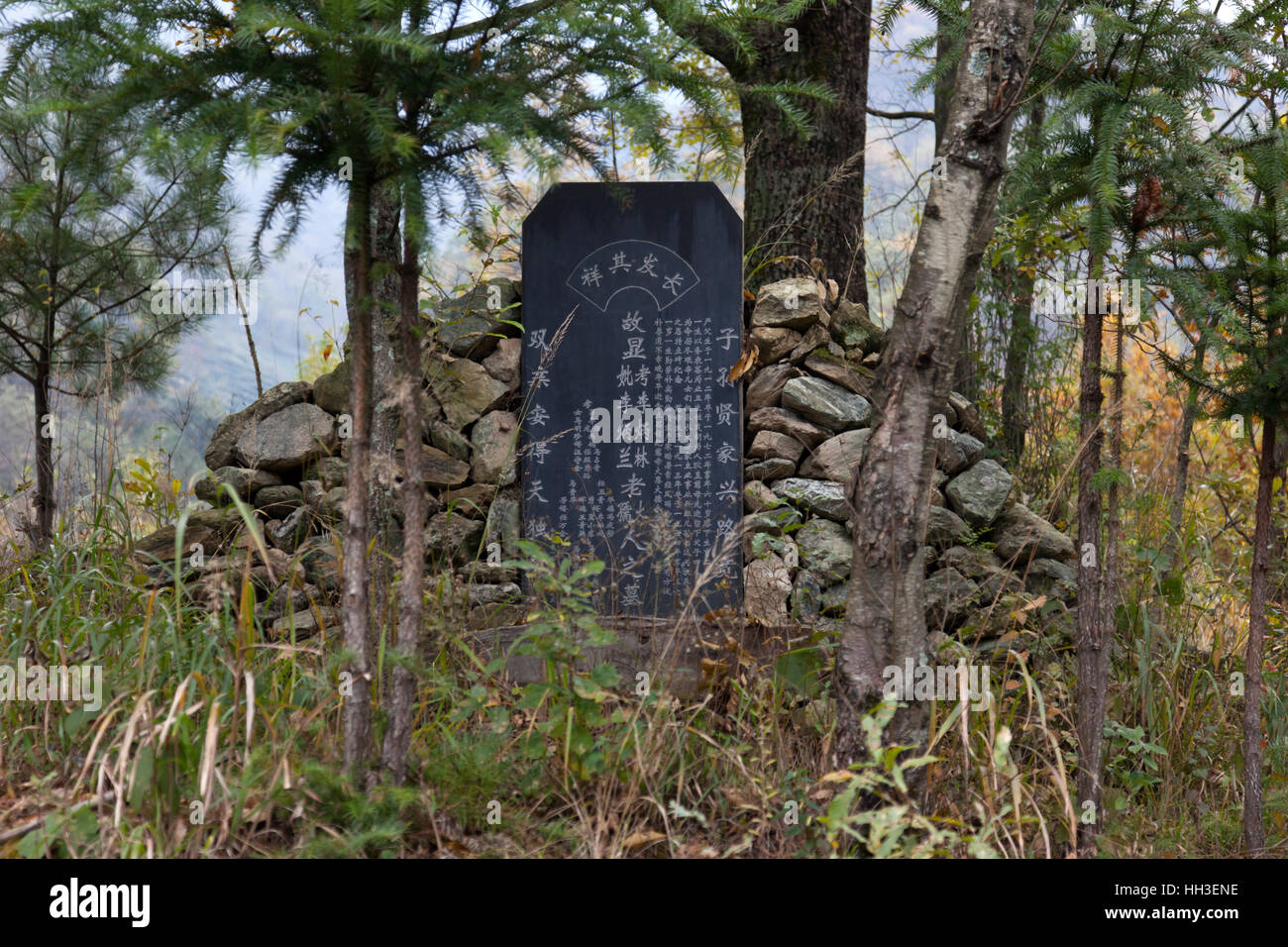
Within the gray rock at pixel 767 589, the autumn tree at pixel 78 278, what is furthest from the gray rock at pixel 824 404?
the autumn tree at pixel 78 278

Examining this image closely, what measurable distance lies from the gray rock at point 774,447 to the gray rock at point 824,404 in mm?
161

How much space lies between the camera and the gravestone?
158 inches

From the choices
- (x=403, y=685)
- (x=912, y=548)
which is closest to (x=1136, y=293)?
(x=912, y=548)

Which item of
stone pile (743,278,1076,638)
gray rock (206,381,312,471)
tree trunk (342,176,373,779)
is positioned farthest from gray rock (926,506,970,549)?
gray rock (206,381,312,471)

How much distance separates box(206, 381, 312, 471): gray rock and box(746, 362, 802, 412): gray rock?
2.10 metres

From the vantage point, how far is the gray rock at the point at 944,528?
3.97 meters

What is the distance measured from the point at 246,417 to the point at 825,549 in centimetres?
277

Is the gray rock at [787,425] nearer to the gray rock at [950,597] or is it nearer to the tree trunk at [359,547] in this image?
the gray rock at [950,597]

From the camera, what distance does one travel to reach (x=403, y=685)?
2.36 m

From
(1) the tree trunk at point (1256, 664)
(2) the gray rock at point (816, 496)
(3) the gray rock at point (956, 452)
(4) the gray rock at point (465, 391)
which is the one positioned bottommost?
(1) the tree trunk at point (1256, 664)

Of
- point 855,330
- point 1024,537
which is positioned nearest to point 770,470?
point 855,330

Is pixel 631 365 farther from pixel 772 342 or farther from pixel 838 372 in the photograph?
pixel 838 372

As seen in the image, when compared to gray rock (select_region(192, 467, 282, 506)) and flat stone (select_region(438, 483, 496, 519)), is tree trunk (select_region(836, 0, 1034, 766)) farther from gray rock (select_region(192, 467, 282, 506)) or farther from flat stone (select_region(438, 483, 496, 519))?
gray rock (select_region(192, 467, 282, 506))

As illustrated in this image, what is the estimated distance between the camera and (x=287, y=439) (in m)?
4.23
